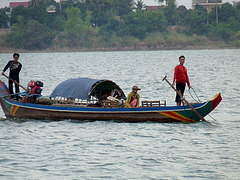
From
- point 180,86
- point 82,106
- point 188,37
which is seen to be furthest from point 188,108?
point 188,37

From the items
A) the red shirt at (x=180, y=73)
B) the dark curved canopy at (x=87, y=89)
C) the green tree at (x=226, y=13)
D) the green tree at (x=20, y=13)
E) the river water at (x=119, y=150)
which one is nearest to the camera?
the river water at (x=119, y=150)

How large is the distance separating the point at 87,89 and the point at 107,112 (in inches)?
58.0

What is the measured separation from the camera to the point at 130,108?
17547mm

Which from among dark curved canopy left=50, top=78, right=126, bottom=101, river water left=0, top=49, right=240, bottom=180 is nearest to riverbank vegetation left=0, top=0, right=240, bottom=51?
dark curved canopy left=50, top=78, right=126, bottom=101

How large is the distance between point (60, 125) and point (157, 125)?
3481mm

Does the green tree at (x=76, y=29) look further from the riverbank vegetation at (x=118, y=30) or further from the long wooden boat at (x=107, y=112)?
the long wooden boat at (x=107, y=112)

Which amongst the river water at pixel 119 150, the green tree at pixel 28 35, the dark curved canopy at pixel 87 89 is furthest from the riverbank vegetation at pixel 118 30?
the river water at pixel 119 150

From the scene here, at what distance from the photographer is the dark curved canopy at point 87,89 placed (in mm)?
18953

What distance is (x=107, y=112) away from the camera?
17.9 meters

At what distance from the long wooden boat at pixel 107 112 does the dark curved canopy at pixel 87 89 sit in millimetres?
413

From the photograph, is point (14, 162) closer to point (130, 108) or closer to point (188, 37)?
point (130, 108)

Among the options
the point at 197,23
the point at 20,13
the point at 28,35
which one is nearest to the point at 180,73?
the point at 28,35

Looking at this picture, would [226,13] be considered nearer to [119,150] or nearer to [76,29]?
[76,29]

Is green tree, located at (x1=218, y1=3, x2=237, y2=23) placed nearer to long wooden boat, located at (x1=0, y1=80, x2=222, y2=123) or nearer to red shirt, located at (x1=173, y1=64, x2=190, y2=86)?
long wooden boat, located at (x1=0, y1=80, x2=222, y2=123)
